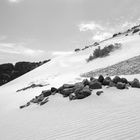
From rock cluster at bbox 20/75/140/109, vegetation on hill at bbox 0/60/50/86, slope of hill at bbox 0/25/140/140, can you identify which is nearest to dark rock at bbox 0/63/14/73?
vegetation on hill at bbox 0/60/50/86

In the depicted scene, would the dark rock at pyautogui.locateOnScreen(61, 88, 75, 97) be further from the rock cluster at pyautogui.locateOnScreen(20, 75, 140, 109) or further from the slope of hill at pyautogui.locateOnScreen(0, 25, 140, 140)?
the slope of hill at pyautogui.locateOnScreen(0, 25, 140, 140)

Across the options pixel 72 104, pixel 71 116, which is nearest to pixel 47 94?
pixel 72 104

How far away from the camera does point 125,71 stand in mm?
15023

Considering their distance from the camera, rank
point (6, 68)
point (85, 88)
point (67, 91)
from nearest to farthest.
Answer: point (85, 88)
point (67, 91)
point (6, 68)

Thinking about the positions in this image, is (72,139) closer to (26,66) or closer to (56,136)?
(56,136)

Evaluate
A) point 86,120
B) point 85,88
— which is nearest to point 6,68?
point 85,88

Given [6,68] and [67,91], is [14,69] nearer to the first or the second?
[6,68]

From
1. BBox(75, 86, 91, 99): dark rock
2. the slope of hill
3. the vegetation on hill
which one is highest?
the vegetation on hill

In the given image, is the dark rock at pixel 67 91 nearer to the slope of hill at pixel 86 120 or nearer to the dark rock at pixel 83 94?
the slope of hill at pixel 86 120

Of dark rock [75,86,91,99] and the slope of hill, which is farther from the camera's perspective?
dark rock [75,86,91,99]

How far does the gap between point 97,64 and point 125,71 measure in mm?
7202

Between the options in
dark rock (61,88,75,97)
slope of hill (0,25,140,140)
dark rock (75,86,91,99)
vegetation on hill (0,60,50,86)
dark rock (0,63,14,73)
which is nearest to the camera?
slope of hill (0,25,140,140)

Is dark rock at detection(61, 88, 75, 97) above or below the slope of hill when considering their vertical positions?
above

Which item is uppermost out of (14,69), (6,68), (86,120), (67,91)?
(6,68)
